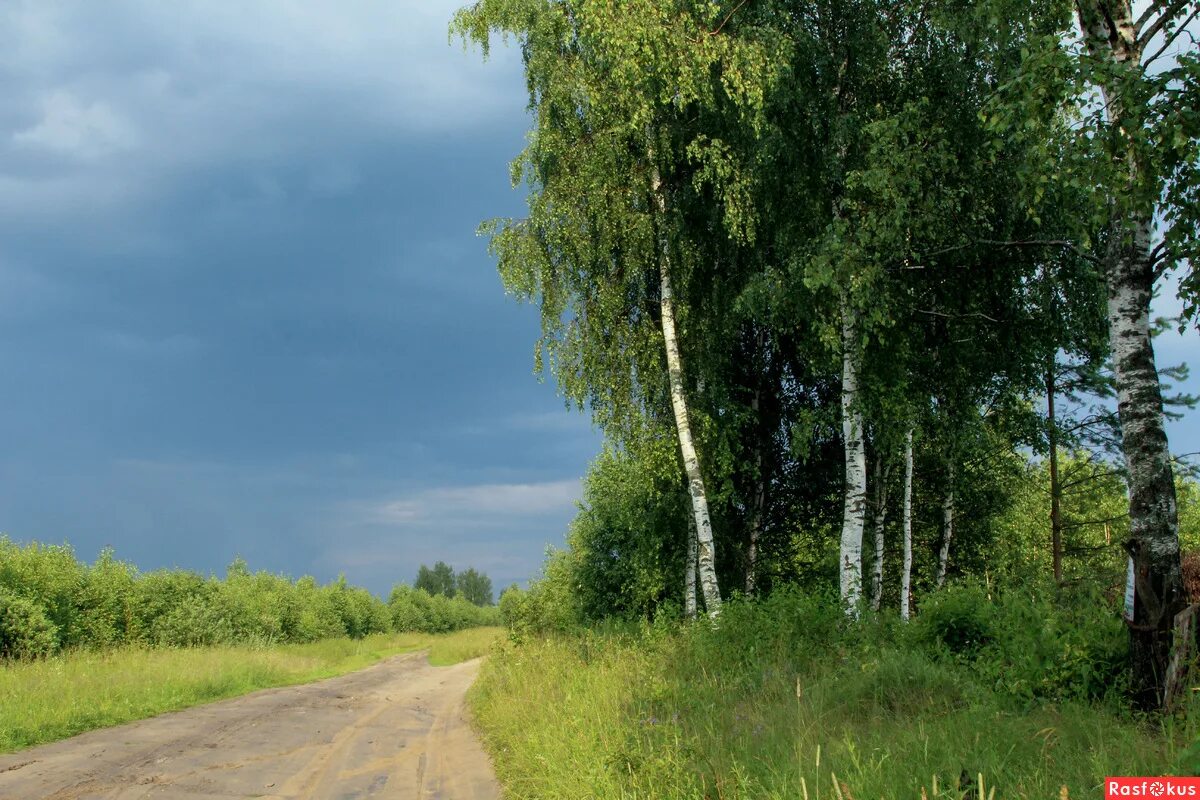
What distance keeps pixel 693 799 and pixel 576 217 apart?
43.7 ft

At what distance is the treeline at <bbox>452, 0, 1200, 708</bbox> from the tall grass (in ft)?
4.23

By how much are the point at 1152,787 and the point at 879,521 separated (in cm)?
1744

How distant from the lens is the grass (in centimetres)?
1241

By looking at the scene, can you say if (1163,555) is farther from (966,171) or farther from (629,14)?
(629,14)

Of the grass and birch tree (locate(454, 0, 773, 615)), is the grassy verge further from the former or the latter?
the grass

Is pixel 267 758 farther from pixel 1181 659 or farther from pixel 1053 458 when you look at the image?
pixel 1053 458

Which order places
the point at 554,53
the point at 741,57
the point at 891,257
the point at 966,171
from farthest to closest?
the point at 554,53, the point at 741,57, the point at 966,171, the point at 891,257

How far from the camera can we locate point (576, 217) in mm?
17344

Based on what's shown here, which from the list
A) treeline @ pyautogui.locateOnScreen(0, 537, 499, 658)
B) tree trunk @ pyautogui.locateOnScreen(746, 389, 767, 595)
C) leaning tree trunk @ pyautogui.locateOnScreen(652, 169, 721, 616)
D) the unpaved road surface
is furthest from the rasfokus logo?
treeline @ pyautogui.locateOnScreen(0, 537, 499, 658)

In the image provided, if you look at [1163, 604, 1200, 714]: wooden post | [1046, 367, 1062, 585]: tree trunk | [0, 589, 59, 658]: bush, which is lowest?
[0, 589, 59, 658]: bush

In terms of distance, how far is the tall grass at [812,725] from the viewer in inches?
206

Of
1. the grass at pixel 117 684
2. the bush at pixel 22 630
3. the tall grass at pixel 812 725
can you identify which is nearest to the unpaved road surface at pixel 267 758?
the grass at pixel 117 684

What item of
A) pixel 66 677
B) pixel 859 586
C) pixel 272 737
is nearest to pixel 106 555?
pixel 66 677

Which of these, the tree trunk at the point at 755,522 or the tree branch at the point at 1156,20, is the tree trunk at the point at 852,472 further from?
the tree trunk at the point at 755,522
